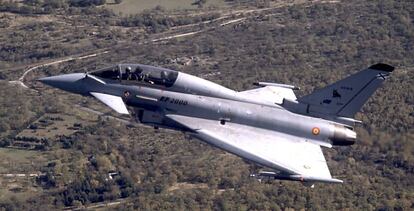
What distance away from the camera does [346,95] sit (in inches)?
2159

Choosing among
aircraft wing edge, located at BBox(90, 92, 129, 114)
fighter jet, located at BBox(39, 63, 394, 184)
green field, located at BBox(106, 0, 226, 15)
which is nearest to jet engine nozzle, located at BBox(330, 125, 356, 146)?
fighter jet, located at BBox(39, 63, 394, 184)

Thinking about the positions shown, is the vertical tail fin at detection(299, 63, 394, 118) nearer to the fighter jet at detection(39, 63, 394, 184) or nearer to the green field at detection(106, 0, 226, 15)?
the fighter jet at detection(39, 63, 394, 184)

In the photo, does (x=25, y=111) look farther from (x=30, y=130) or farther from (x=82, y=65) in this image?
(x=82, y=65)

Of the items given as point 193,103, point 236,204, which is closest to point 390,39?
point 236,204

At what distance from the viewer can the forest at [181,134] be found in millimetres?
72188

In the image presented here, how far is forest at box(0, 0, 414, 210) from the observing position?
72188 mm

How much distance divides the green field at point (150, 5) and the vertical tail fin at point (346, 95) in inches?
3218

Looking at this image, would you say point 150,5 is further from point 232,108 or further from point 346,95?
point 346,95

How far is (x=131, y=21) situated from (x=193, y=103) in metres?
76.6

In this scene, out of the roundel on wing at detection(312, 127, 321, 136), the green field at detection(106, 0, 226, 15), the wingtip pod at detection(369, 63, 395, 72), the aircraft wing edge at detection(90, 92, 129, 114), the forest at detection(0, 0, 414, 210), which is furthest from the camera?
the green field at detection(106, 0, 226, 15)

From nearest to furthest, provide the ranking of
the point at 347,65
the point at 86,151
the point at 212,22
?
the point at 86,151 < the point at 347,65 < the point at 212,22

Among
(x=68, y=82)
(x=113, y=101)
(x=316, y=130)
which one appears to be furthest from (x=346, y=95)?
(x=68, y=82)

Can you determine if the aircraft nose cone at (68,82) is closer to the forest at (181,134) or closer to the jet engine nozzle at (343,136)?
the jet engine nozzle at (343,136)

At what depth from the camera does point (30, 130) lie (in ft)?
297
